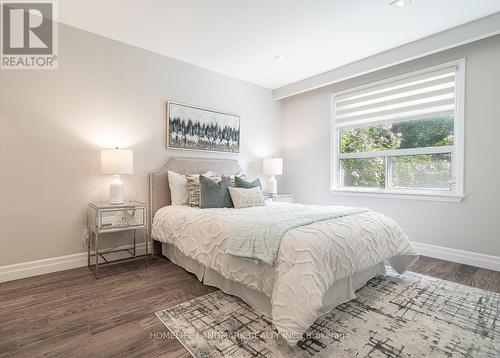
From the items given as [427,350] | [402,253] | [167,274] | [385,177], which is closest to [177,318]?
[167,274]

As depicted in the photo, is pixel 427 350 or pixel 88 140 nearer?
pixel 427 350

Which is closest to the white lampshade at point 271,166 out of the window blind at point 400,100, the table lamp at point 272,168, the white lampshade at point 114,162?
the table lamp at point 272,168

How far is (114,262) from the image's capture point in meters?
2.95

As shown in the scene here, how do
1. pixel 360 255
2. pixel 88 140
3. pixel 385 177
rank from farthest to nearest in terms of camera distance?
pixel 385 177 → pixel 88 140 → pixel 360 255

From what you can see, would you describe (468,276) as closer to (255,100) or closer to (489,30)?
(489,30)

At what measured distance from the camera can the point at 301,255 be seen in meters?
1.63

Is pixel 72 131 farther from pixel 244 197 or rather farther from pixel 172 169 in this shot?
pixel 244 197

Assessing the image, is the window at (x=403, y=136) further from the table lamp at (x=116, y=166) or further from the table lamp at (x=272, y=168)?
the table lamp at (x=116, y=166)

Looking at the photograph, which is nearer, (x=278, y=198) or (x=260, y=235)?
(x=260, y=235)

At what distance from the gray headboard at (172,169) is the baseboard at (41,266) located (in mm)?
901

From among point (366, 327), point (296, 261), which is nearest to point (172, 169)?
point (296, 261)

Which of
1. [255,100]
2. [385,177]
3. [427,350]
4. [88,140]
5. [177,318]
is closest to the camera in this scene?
[427,350]

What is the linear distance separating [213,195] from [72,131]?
1.71 meters

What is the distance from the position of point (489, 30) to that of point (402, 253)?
2455 millimetres
